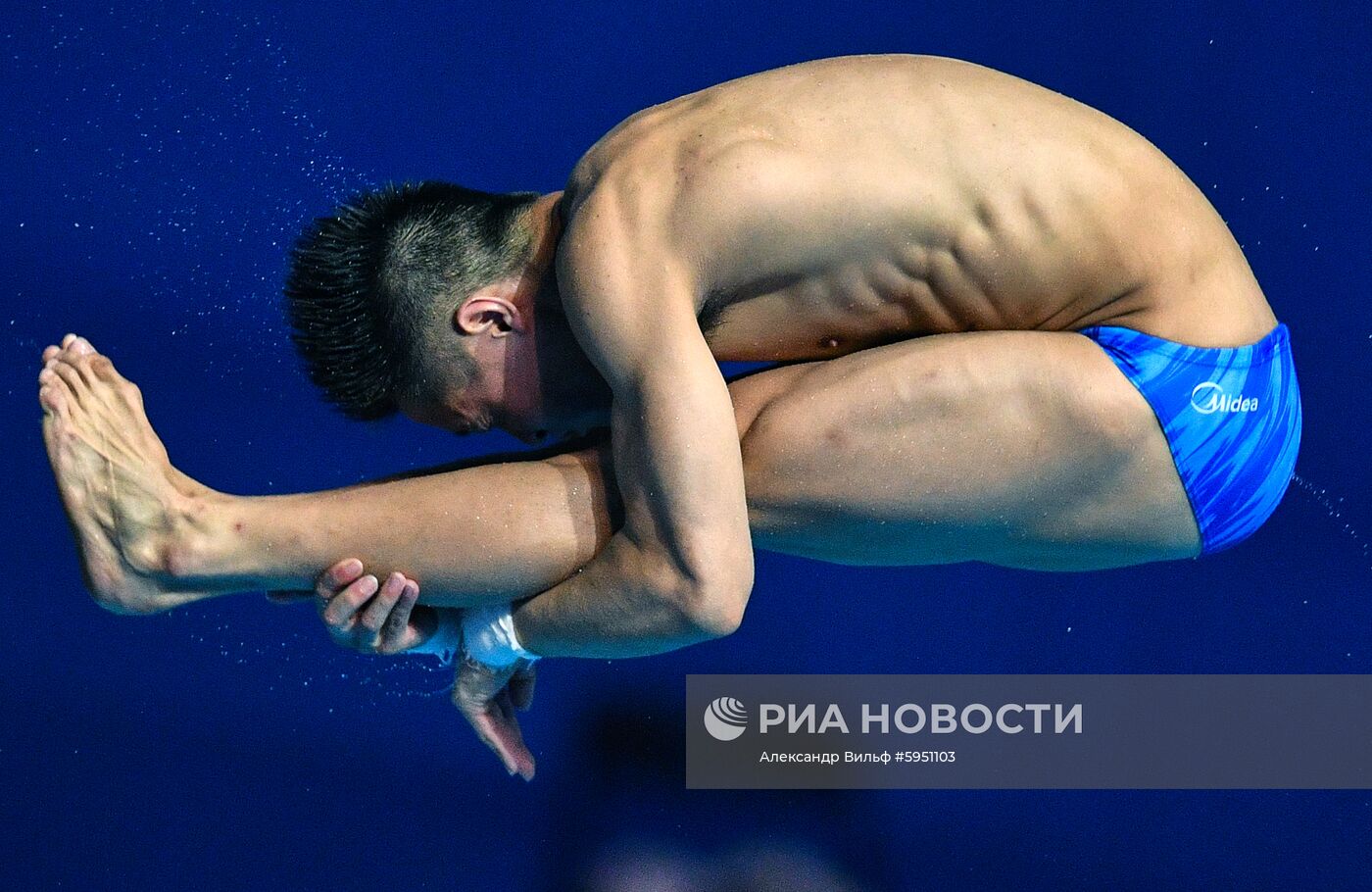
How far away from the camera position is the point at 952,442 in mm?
1477

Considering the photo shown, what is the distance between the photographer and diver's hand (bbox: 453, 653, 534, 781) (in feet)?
5.78

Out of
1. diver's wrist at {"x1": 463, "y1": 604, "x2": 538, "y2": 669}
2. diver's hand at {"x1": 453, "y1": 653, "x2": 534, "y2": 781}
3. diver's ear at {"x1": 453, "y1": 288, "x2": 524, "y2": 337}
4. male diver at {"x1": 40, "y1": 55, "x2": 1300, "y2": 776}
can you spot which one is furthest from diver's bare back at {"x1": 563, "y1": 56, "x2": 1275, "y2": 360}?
diver's hand at {"x1": 453, "y1": 653, "x2": 534, "y2": 781}

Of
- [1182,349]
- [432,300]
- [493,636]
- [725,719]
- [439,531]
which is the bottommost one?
[725,719]

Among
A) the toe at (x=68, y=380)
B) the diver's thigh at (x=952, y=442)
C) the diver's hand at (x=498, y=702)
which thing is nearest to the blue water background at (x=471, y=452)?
the diver's hand at (x=498, y=702)

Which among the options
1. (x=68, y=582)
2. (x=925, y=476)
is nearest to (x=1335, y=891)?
(x=925, y=476)

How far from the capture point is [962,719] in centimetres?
234

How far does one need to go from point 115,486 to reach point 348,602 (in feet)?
0.83

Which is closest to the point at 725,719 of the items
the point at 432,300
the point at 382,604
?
the point at 382,604

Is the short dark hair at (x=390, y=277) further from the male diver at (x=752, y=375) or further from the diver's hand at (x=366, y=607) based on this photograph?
the diver's hand at (x=366, y=607)

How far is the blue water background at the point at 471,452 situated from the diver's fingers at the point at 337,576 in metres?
0.68

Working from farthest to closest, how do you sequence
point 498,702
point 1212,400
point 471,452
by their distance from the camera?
point 471,452, point 498,702, point 1212,400

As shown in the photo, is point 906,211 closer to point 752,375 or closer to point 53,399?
point 752,375

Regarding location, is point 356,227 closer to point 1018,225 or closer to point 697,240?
point 697,240

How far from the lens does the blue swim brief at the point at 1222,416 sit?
150 cm
